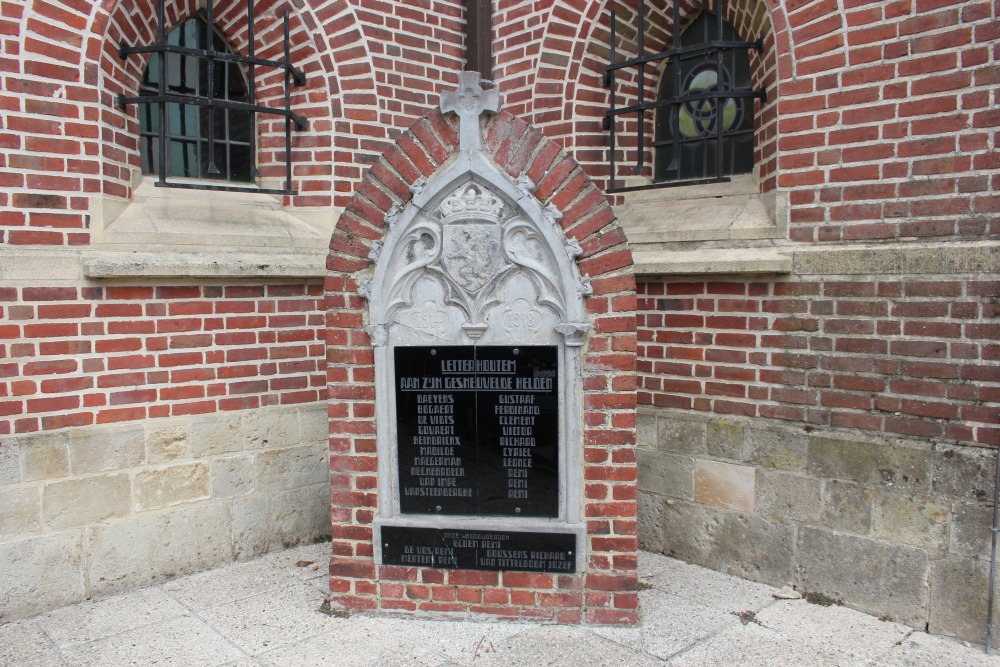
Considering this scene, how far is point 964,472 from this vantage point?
3393 mm

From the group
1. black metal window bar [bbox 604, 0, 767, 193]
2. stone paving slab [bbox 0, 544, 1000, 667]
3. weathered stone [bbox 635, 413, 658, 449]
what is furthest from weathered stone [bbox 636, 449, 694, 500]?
black metal window bar [bbox 604, 0, 767, 193]

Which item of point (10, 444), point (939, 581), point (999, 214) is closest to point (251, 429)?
point (10, 444)

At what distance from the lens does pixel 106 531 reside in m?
3.97

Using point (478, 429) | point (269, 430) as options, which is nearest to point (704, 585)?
point (478, 429)

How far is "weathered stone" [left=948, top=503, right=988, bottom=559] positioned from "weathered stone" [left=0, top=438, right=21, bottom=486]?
4.60 m

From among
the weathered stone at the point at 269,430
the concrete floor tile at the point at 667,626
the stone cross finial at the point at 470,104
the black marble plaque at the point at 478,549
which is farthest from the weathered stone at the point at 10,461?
the concrete floor tile at the point at 667,626

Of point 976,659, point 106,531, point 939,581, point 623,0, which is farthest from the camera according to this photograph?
point 623,0

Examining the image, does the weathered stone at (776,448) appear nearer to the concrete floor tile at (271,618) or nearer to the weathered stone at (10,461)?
the concrete floor tile at (271,618)

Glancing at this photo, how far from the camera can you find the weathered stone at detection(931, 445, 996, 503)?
333cm

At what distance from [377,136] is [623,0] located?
74.5 inches

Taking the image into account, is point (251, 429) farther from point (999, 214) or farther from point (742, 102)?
point (999, 214)

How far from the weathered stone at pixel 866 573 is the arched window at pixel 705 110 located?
2.21 meters

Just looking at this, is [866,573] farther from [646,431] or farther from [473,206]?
[473,206]

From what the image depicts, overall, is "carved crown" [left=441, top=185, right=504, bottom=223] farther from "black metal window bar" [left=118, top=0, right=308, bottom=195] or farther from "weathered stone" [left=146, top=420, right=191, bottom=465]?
"weathered stone" [left=146, top=420, right=191, bottom=465]
